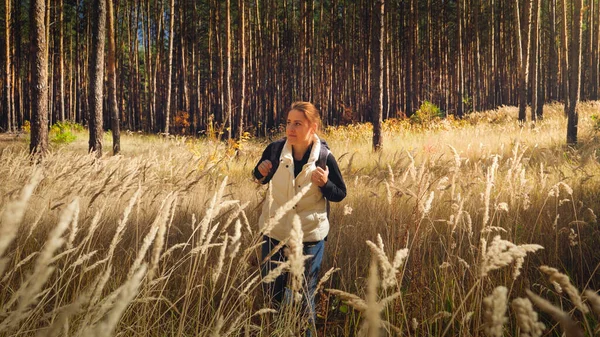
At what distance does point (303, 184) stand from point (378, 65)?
8745 millimetres

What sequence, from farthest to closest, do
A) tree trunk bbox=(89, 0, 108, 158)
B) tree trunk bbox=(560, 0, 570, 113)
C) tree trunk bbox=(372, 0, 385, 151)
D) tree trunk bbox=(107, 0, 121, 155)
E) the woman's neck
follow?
tree trunk bbox=(560, 0, 570, 113)
tree trunk bbox=(107, 0, 121, 155)
tree trunk bbox=(372, 0, 385, 151)
tree trunk bbox=(89, 0, 108, 158)
the woman's neck

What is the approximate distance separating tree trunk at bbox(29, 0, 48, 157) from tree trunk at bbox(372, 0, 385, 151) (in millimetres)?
7116

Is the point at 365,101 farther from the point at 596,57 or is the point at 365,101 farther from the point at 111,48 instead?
the point at 111,48

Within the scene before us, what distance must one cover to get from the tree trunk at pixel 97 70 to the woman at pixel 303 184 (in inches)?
321

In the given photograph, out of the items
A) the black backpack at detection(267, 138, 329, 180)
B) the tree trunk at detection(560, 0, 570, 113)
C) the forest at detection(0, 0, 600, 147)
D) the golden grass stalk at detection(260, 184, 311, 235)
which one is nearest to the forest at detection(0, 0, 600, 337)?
the golden grass stalk at detection(260, 184, 311, 235)

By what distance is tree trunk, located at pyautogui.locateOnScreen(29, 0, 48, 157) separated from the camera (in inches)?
297

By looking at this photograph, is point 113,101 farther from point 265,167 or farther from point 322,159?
point 322,159

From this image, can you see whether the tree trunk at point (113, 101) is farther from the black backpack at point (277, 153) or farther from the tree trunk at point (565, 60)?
the tree trunk at point (565, 60)

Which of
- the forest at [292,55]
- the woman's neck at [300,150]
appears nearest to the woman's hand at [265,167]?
the woman's neck at [300,150]

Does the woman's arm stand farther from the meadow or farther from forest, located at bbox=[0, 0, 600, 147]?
forest, located at bbox=[0, 0, 600, 147]

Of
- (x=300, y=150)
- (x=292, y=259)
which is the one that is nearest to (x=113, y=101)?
(x=300, y=150)

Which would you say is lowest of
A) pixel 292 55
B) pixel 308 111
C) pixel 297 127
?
pixel 297 127

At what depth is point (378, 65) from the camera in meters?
10.7

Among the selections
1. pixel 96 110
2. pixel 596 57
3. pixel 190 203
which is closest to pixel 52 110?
pixel 96 110
